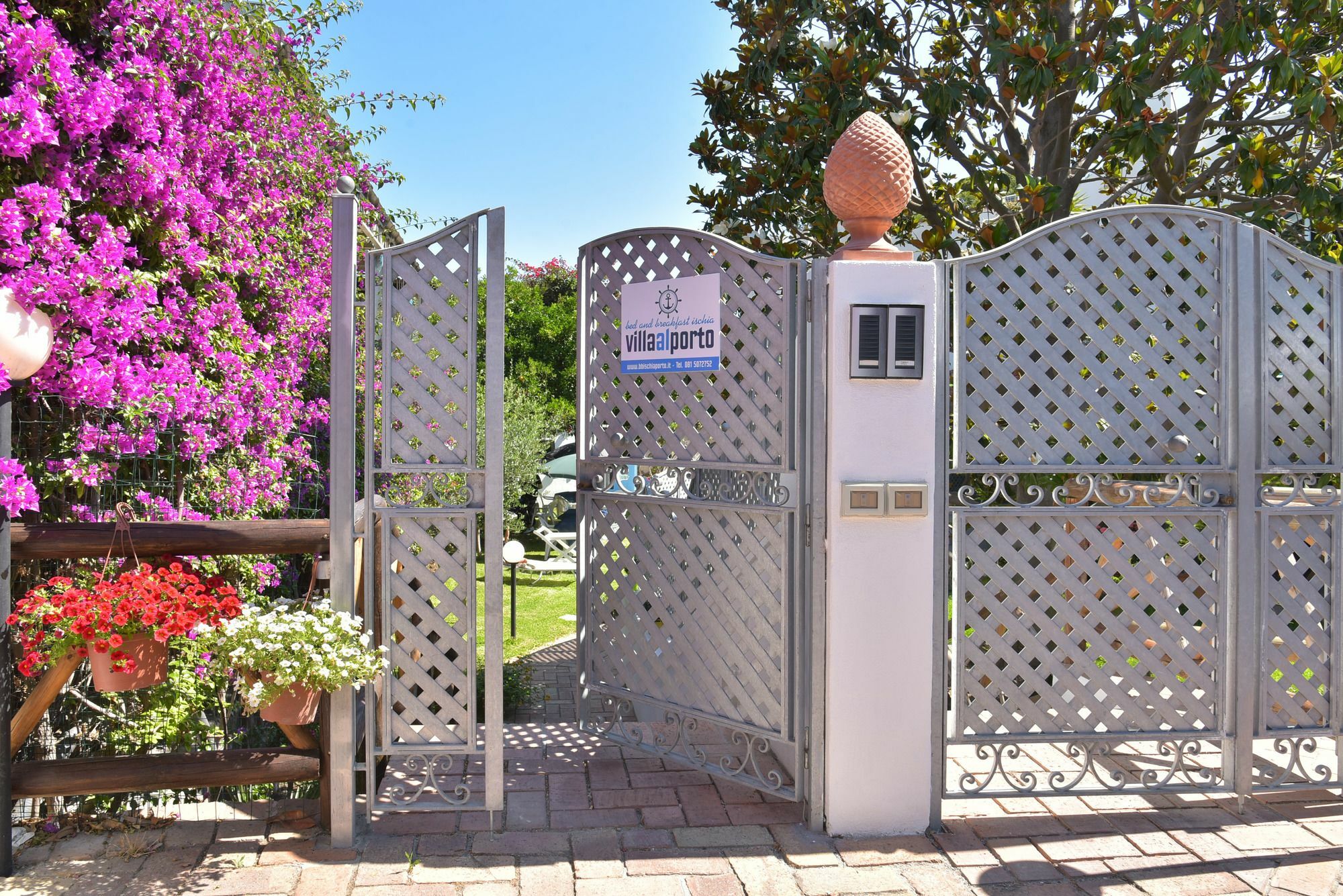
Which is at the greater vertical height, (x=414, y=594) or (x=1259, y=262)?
(x=1259, y=262)

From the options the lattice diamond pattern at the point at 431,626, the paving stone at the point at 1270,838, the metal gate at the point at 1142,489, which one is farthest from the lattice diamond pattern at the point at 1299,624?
the lattice diamond pattern at the point at 431,626

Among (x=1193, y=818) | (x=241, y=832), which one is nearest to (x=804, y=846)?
(x=1193, y=818)

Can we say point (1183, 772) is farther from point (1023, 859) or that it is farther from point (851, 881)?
point (851, 881)

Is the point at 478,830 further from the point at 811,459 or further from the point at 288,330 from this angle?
the point at 288,330

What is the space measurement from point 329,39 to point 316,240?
1526 millimetres

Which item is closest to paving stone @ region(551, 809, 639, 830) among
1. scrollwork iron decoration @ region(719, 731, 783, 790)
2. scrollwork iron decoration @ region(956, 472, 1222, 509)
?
scrollwork iron decoration @ region(719, 731, 783, 790)

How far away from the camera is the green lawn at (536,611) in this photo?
24.1ft

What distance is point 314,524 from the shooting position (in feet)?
11.4

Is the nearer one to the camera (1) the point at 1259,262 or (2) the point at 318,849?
(2) the point at 318,849

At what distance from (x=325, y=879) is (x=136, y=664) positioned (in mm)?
962

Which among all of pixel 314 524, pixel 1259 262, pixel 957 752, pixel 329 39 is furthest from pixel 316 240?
pixel 1259 262

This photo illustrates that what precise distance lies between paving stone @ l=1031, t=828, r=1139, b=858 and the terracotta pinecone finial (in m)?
2.22

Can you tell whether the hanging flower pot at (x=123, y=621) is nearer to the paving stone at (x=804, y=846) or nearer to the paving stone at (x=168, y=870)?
the paving stone at (x=168, y=870)

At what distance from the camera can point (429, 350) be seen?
3.39 metres
